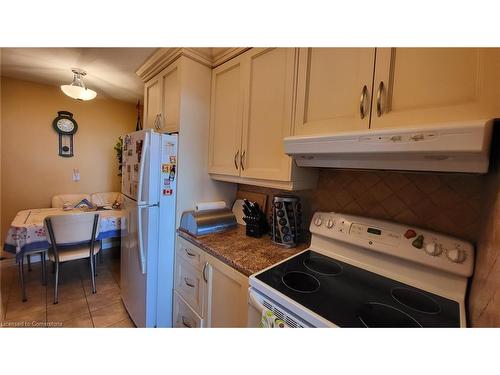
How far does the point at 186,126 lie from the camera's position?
143 centimetres

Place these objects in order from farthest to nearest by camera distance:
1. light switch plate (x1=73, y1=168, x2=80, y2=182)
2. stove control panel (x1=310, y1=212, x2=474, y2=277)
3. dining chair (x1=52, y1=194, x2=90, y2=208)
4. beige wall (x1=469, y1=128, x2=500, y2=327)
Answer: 1. light switch plate (x1=73, y1=168, x2=80, y2=182)
2. dining chair (x1=52, y1=194, x2=90, y2=208)
3. stove control panel (x1=310, y1=212, x2=474, y2=277)
4. beige wall (x1=469, y1=128, x2=500, y2=327)

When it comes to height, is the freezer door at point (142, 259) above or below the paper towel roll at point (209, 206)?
below

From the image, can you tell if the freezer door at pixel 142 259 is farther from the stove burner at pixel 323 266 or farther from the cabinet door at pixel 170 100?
the stove burner at pixel 323 266

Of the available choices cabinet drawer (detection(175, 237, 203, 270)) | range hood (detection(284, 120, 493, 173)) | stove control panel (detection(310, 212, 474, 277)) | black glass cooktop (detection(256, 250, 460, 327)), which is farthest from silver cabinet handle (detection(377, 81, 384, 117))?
cabinet drawer (detection(175, 237, 203, 270))

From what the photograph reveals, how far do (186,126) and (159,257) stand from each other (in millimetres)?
960

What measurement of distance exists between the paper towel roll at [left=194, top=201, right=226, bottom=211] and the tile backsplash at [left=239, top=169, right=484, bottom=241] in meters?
0.75

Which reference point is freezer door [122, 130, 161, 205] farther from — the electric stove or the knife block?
the electric stove

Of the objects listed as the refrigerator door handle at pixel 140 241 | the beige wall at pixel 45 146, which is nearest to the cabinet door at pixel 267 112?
the refrigerator door handle at pixel 140 241

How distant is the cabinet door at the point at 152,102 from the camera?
1.65m

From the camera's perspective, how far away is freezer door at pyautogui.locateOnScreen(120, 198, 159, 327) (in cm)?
135

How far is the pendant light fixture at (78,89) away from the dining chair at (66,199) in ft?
4.90

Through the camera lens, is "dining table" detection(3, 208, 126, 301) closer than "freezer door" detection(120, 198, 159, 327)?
No

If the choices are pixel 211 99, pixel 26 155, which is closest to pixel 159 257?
pixel 211 99

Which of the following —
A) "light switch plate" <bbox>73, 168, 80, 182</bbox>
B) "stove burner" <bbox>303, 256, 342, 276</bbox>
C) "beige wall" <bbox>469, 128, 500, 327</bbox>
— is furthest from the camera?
"light switch plate" <bbox>73, 168, 80, 182</bbox>
